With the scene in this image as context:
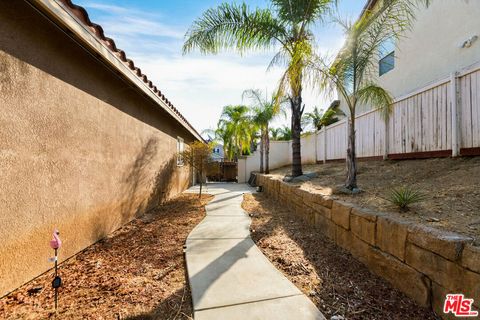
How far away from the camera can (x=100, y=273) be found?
2.92 m

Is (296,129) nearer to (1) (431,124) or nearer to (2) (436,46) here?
(1) (431,124)

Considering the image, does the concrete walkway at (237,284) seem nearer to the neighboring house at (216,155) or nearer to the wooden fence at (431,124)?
the wooden fence at (431,124)

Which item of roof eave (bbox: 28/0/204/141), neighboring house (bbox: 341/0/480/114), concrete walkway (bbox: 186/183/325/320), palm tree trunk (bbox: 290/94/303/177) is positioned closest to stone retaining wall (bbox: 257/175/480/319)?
concrete walkway (bbox: 186/183/325/320)

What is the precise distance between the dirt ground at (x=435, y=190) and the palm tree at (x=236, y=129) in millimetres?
10507

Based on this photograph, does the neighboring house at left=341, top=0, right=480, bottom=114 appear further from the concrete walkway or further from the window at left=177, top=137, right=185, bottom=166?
the window at left=177, top=137, right=185, bottom=166

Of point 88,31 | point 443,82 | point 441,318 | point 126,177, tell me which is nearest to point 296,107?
point 443,82

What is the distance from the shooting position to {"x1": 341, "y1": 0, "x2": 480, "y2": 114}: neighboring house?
21.3ft

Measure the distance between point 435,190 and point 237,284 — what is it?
329 cm

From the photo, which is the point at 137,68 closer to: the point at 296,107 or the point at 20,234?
the point at 20,234

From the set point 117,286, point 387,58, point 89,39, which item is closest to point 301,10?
point 89,39

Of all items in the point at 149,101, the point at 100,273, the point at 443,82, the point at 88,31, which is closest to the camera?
the point at 100,273

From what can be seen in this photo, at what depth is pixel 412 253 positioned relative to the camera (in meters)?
2.29

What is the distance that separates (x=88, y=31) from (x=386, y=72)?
1148 cm

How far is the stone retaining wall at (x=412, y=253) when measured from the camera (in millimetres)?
1845
